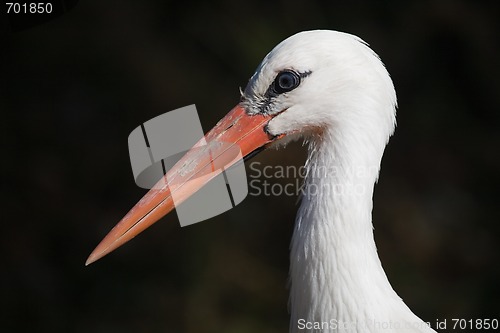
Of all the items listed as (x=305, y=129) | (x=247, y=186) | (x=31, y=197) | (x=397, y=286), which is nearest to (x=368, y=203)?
(x=305, y=129)

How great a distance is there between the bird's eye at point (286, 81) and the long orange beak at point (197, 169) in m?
0.12

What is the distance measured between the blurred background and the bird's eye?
7.24 feet

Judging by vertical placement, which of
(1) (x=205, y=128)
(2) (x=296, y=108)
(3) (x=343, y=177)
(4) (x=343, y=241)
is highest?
(1) (x=205, y=128)

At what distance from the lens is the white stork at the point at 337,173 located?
83.1 inches

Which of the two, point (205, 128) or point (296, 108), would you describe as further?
point (205, 128)

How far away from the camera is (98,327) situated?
441cm

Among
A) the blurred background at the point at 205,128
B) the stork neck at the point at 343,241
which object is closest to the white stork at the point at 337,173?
the stork neck at the point at 343,241

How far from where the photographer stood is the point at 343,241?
2107 millimetres

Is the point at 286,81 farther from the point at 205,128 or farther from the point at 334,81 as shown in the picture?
the point at 205,128

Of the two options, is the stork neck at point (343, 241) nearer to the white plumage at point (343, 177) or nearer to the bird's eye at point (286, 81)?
the white plumage at point (343, 177)

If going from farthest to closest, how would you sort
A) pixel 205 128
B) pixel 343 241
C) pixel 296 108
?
1. pixel 205 128
2. pixel 296 108
3. pixel 343 241

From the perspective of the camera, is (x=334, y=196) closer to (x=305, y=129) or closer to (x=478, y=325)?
(x=305, y=129)

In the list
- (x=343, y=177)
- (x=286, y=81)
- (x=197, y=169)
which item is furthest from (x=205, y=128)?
(x=343, y=177)

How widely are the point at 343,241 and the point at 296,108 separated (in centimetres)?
39
